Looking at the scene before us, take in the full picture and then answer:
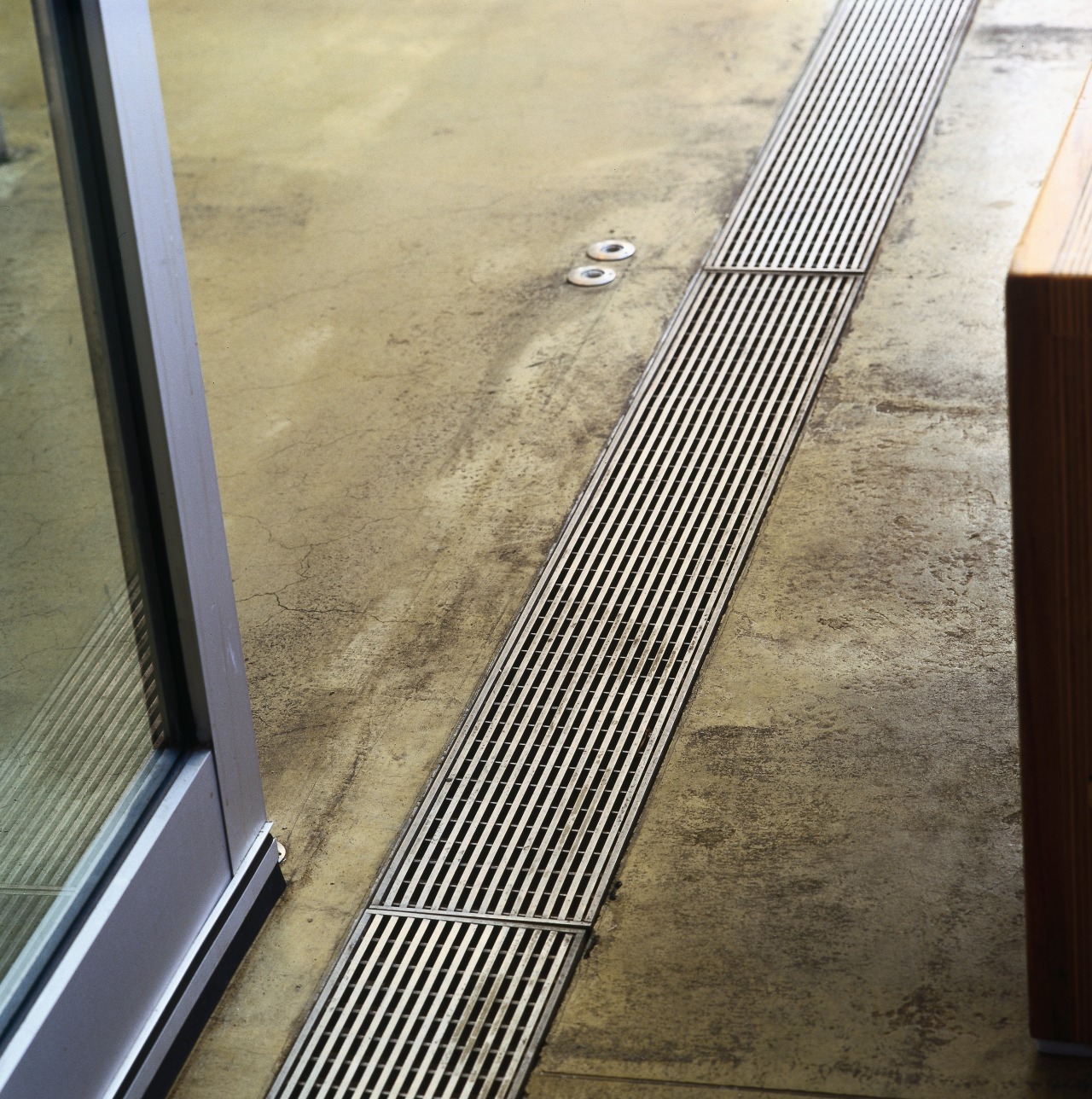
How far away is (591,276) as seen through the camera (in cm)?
342

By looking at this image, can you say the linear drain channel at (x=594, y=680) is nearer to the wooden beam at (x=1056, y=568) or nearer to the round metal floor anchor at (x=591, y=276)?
the round metal floor anchor at (x=591, y=276)

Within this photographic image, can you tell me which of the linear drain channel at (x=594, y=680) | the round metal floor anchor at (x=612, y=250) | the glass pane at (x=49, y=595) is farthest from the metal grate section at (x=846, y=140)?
the glass pane at (x=49, y=595)

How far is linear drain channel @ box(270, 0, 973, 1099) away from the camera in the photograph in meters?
1.75

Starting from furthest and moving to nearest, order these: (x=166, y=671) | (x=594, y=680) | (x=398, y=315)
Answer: (x=398, y=315) → (x=594, y=680) → (x=166, y=671)

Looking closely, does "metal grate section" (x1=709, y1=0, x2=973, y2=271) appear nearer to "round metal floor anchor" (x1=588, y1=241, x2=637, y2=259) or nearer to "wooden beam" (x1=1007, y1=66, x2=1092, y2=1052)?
"round metal floor anchor" (x1=588, y1=241, x2=637, y2=259)

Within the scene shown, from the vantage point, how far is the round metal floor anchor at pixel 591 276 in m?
3.40

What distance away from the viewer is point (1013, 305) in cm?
126

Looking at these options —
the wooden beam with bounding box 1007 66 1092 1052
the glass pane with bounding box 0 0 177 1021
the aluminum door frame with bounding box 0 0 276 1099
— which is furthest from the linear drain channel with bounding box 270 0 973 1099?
→ the wooden beam with bounding box 1007 66 1092 1052

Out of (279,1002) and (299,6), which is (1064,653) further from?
(299,6)

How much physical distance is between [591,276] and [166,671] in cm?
191

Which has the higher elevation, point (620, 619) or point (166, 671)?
point (166, 671)

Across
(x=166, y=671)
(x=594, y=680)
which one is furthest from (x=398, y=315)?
(x=166, y=671)

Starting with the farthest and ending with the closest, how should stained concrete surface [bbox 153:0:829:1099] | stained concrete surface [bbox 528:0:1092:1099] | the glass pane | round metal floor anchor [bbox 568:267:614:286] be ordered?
round metal floor anchor [bbox 568:267:614:286], stained concrete surface [bbox 153:0:829:1099], stained concrete surface [bbox 528:0:1092:1099], the glass pane

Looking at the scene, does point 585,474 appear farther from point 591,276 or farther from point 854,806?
point 854,806
